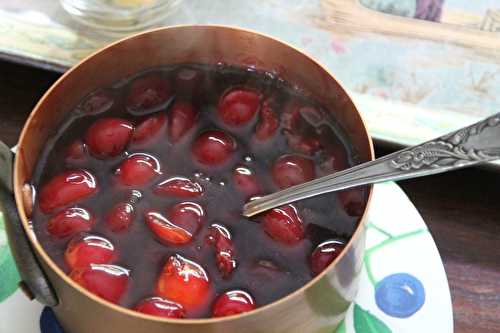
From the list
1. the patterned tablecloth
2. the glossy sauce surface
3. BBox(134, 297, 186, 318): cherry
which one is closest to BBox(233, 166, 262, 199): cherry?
the glossy sauce surface

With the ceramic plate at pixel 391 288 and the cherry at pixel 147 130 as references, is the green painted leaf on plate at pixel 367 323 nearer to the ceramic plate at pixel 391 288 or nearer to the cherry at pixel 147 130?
the ceramic plate at pixel 391 288

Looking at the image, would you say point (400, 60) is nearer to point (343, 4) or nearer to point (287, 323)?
point (343, 4)

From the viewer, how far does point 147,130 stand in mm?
564

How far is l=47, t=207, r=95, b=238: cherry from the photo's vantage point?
494 millimetres

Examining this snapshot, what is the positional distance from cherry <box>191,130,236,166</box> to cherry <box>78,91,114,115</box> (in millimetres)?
78

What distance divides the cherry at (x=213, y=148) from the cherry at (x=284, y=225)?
2.7 inches

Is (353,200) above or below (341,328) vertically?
above

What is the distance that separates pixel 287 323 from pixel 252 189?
12cm

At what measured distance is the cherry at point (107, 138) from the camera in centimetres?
55

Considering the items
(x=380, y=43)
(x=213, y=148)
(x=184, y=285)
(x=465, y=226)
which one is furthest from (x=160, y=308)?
(x=380, y=43)

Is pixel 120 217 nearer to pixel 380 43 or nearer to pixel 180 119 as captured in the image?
pixel 180 119

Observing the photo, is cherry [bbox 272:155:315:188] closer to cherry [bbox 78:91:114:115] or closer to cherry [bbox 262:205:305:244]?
cherry [bbox 262:205:305:244]

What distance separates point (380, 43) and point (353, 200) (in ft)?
1.24

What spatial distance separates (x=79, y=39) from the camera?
0.81m
